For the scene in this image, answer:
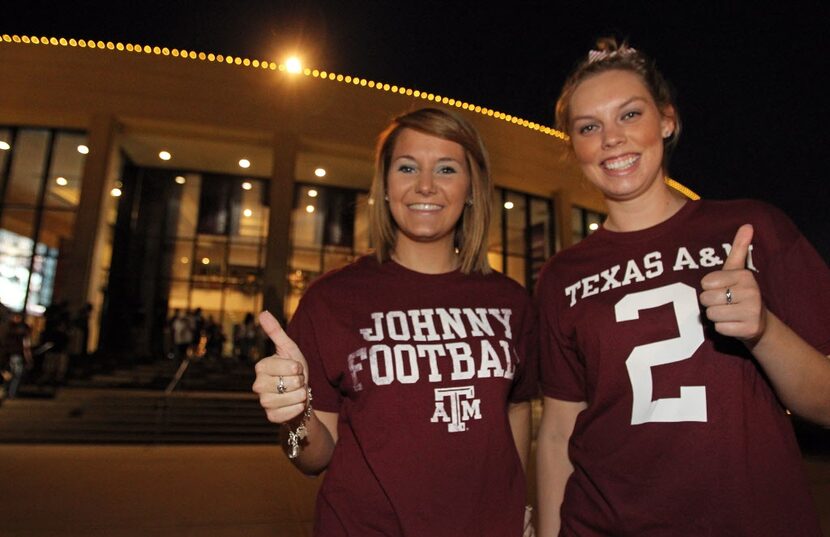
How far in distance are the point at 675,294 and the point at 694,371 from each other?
0.25m

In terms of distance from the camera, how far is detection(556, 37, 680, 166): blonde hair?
2.01 metres

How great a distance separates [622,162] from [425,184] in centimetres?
75

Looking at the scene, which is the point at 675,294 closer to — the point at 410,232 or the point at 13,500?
the point at 410,232

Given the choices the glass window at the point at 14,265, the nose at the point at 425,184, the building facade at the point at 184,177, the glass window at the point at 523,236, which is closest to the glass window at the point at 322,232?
the building facade at the point at 184,177

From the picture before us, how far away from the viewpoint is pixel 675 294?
5.63 ft

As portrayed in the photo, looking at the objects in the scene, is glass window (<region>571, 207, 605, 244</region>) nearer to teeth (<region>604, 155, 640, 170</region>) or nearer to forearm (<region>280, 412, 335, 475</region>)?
teeth (<region>604, 155, 640, 170</region>)

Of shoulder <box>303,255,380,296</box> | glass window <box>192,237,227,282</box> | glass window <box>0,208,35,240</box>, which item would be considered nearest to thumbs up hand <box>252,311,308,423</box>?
shoulder <box>303,255,380,296</box>

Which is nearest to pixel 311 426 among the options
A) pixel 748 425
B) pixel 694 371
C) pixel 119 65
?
pixel 694 371

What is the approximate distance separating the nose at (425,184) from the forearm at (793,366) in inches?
48.1

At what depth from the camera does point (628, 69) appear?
1.99 metres

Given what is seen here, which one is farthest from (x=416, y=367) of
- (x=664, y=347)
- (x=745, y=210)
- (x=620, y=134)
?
(x=745, y=210)

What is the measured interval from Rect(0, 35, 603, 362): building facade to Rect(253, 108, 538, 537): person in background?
14858mm

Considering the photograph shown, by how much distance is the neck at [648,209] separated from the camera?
1947 mm

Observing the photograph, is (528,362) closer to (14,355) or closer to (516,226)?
(14,355)
